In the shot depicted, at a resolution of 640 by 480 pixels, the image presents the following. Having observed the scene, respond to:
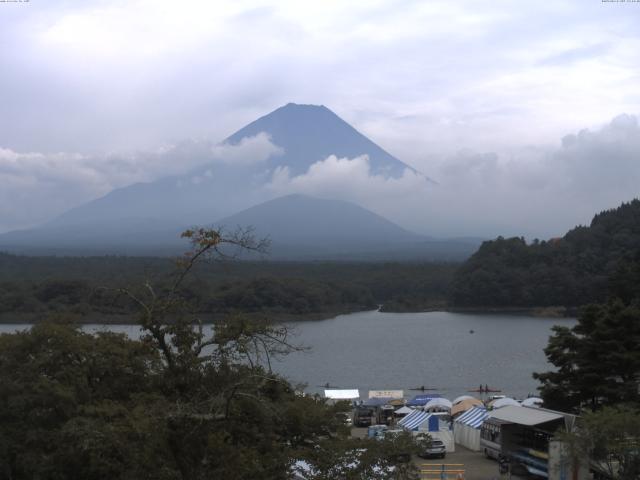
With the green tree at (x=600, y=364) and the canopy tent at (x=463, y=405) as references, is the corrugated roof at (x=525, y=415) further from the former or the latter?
the canopy tent at (x=463, y=405)

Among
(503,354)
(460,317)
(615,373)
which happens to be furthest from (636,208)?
(615,373)

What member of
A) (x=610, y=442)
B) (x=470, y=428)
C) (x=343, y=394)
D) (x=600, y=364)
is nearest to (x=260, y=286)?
(x=343, y=394)

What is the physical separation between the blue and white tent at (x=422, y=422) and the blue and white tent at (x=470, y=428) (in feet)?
1.56

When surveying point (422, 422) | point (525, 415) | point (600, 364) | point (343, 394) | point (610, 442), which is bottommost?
point (343, 394)

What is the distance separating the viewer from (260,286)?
37.7 metres

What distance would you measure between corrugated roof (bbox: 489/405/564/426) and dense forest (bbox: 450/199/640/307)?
109ft

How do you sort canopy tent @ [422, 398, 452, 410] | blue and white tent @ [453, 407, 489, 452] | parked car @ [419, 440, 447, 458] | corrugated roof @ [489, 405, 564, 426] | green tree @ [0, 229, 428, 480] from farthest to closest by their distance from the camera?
canopy tent @ [422, 398, 452, 410], blue and white tent @ [453, 407, 489, 452], parked car @ [419, 440, 447, 458], corrugated roof @ [489, 405, 564, 426], green tree @ [0, 229, 428, 480]

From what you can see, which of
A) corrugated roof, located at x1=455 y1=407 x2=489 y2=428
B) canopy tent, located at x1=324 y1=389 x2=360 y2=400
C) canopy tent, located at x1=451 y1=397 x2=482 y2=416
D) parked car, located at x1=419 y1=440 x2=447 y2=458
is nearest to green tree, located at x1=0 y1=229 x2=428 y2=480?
parked car, located at x1=419 y1=440 x2=447 y2=458

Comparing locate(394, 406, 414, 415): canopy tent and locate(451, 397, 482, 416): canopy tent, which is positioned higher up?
locate(451, 397, 482, 416): canopy tent

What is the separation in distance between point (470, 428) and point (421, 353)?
16.4 metres

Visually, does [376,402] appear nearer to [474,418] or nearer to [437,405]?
[437,405]

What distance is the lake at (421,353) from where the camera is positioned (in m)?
21.3

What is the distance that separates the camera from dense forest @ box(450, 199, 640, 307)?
4297cm

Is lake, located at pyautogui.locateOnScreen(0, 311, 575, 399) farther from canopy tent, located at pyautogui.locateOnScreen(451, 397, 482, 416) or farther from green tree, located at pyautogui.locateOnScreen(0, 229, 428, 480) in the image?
green tree, located at pyautogui.locateOnScreen(0, 229, 428, 480)
